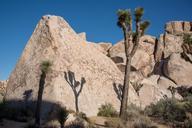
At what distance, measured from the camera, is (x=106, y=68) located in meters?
22.0

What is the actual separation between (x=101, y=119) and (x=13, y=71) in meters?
8.68

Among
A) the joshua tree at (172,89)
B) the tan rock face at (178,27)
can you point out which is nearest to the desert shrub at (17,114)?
the joshua tree at (172,89)

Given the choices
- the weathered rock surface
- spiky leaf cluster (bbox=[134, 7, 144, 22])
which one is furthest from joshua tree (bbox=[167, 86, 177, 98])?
spiky leaf cluster (bbox=[134, 7, 144, 22])

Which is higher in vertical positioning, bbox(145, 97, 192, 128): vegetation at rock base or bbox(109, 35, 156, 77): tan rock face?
bbox(109, 35, 156, 77): tan rock face

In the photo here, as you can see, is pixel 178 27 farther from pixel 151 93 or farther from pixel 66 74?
pixel 66 74

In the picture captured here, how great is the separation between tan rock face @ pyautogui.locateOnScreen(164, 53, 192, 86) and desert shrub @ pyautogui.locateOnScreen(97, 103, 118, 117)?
11170 mm

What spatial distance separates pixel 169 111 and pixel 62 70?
7124 mm

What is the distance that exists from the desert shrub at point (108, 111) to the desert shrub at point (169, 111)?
233cm

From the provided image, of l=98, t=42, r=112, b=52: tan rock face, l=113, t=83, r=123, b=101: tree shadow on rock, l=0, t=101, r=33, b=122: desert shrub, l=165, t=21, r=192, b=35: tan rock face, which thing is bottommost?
l=0, t=101, r=33, b=122: desert shrub

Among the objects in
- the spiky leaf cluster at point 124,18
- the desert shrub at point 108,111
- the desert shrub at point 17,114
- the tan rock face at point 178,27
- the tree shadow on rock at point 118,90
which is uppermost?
the tan rock face at point 178,27

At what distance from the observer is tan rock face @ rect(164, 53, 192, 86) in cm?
2764

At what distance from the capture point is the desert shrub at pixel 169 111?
1688 cm

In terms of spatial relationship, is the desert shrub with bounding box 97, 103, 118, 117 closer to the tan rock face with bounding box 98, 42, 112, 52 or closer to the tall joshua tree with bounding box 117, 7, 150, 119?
the tall joshua tree with bounding box 117, 7, 150, 119

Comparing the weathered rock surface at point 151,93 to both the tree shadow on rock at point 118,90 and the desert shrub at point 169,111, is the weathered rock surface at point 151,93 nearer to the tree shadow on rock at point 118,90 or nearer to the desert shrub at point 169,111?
the tree shadow on rock at point 118,90
